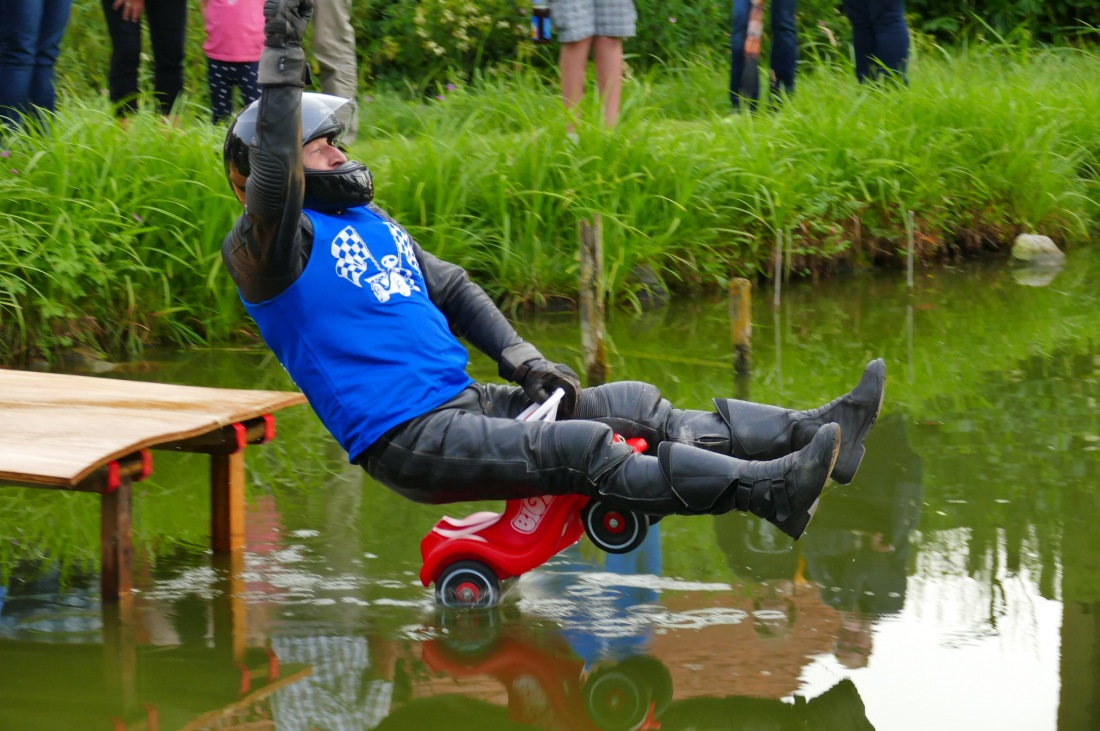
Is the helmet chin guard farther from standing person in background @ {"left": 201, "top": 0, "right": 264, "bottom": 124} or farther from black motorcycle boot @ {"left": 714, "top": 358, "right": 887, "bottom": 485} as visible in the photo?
standing person in background @ {"left": 201, "top": 0, "right": 264, "bottom": 124}

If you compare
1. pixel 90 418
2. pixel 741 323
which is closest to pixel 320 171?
pixel 90 418

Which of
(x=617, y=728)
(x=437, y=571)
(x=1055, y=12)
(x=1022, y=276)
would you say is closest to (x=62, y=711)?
(x=437, y=571)

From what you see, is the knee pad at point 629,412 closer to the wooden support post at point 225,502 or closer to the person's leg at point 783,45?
the wooden support post at point 225,502

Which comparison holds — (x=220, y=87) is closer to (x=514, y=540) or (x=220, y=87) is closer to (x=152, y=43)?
(x=152, y=43)

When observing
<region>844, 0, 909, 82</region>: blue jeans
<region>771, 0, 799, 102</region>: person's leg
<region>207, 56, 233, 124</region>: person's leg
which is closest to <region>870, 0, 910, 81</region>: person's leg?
<region>844, 0, 909, 82</region>: blue jeans

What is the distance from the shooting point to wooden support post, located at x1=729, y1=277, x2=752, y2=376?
5.18 meters

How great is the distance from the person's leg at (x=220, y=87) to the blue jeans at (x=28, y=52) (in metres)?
0.83

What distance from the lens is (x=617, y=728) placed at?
8.93 ft

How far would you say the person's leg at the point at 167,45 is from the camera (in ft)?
22.2

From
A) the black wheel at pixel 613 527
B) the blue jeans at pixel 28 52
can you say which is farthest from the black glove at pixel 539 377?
the blue jeans at pixel 28 52

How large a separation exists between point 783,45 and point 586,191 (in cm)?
240

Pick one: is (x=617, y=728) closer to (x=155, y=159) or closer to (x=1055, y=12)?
(x=155, y=159)

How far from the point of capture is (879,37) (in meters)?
8.28

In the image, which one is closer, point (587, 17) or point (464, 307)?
point (464, 307)
